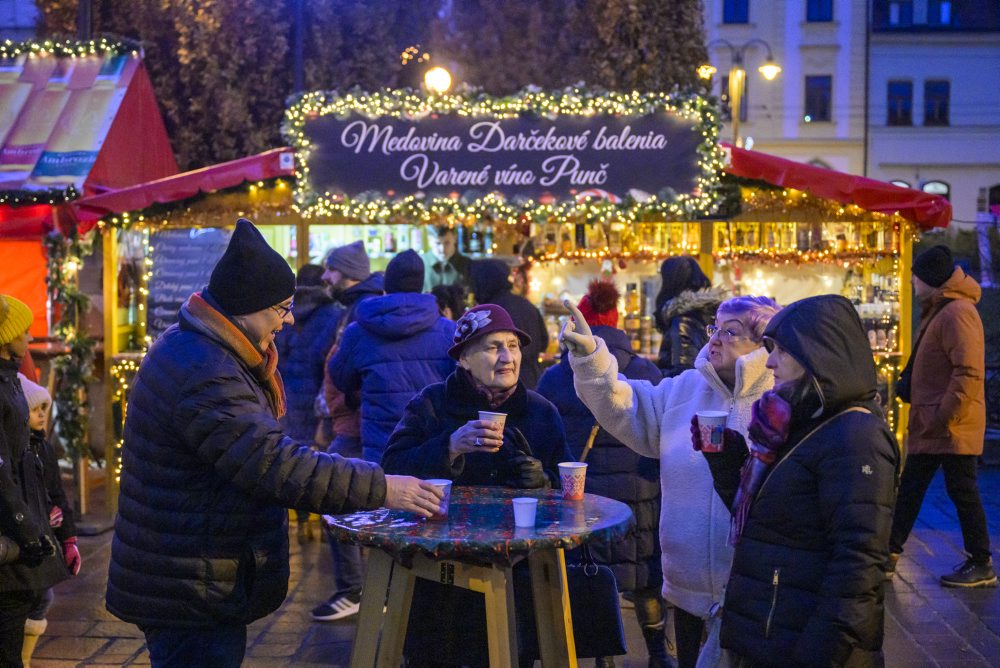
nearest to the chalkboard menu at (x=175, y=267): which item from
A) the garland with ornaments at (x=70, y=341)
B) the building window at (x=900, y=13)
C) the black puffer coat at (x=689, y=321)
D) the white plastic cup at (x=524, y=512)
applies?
the garland with ornaments at (x=70, y=341)

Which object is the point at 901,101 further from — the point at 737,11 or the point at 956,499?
the point at 956,499

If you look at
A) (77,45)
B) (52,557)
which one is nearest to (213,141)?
(77,45)

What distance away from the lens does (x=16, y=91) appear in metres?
13.4

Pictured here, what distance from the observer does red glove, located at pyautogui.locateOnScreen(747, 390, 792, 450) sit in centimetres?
339

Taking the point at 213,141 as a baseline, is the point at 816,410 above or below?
below

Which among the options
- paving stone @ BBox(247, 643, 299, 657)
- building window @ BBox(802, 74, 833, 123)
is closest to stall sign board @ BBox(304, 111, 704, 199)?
paving stone @ BBox(247, 643, 299, 657)

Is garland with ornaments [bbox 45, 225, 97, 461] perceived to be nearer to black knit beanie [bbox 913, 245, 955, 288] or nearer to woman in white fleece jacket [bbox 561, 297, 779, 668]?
woman in white fleece jacket [bbox 561, 297, 779, 668]

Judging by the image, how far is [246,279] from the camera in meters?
3.59

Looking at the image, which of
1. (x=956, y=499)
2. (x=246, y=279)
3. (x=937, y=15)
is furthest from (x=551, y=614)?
(x=937, y=15)

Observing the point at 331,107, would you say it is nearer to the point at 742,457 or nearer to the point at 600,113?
the point at 600,113

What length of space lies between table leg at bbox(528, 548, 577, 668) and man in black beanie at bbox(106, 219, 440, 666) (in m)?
0.72

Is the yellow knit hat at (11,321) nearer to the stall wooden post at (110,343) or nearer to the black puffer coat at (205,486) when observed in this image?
the black puffer coat at (205,486)

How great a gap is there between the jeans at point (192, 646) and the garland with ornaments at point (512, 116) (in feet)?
21.5

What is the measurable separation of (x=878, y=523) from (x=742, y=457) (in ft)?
1.92
